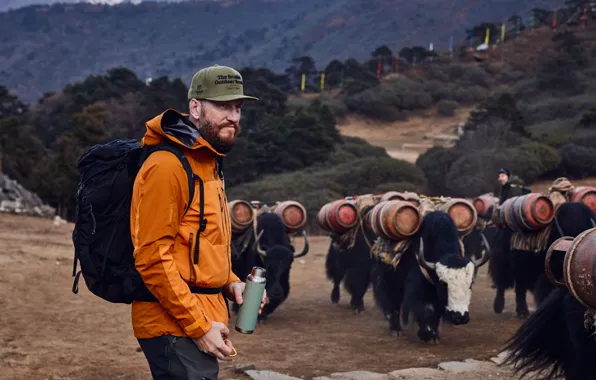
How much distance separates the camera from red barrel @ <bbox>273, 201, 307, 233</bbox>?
30.0ft

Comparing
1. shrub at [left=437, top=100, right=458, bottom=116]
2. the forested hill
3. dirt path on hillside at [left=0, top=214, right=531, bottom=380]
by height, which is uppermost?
the forested hill

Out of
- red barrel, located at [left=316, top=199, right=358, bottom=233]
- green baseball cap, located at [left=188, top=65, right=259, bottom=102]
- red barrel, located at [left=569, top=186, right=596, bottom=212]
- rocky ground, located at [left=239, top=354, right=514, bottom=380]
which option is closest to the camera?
green baseball cap, located at [left=188, top=65, right=259, bottom=102]

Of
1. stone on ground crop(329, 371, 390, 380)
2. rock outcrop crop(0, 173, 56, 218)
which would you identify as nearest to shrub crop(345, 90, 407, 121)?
rock outcrop crop(0, 173, 56, 218)

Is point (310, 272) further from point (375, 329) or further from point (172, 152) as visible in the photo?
point (172, 152)

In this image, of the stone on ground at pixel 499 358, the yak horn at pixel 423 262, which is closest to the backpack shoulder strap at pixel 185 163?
the stone on ground at pixel 499 358

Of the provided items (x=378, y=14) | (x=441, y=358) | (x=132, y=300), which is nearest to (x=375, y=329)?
(x=441, y=358)

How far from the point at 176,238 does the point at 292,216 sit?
6606mm

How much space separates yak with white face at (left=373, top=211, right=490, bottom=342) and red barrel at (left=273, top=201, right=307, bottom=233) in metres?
1.72

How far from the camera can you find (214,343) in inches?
101

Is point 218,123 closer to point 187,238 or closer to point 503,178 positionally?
point 187,238

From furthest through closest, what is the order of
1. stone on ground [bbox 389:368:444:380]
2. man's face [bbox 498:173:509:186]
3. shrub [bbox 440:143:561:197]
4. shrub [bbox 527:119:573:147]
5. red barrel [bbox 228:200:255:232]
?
shrub [bbox 527:119:573:147], shrub [bbox 440:143:561:197], man's face [bbox 498:173:509:186], red barrel [bbox 228:200:255:232], stone on ground [bbox 389:368:444:380]

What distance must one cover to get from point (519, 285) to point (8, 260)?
23.4ft

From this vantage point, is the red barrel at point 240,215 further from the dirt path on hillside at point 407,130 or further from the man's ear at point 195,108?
the dirt path on hillside at point 407,130

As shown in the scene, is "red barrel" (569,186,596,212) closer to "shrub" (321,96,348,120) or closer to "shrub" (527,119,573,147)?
"shrub" (527,119,573,147)
